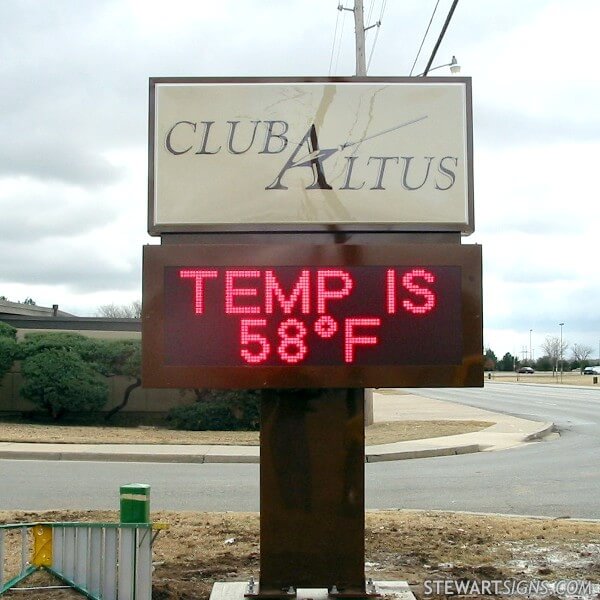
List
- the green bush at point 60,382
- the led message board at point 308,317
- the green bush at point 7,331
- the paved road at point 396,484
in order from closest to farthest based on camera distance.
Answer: the led message board at point 308,317
the paved road at point 396,484
the green bush at point 60,382
the green bush at point 7,331

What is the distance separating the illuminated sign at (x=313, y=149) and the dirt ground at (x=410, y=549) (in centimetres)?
252

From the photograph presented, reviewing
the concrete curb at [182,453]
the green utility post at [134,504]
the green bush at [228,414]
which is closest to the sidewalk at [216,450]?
the concrete curb at [182,453]

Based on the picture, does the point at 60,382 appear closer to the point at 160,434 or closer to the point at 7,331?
the point at 7,331

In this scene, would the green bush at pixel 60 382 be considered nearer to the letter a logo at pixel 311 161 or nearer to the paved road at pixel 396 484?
the paved road at pixel 396 484

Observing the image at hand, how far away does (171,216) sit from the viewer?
19.0ft

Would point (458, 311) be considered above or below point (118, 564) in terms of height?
above

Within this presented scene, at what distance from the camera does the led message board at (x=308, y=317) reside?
17.4 ft

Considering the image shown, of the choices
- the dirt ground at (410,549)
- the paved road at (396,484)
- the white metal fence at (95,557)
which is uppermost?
the white metal fence at (95,557)

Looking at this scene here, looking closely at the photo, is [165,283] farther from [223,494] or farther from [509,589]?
[223,494]

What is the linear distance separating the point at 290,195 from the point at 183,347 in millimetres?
1246

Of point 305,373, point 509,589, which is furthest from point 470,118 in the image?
point 509,589

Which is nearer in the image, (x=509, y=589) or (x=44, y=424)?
(x=509, y=589)

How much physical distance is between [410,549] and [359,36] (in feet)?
51.3

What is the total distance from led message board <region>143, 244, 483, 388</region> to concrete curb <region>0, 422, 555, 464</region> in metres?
10.2
